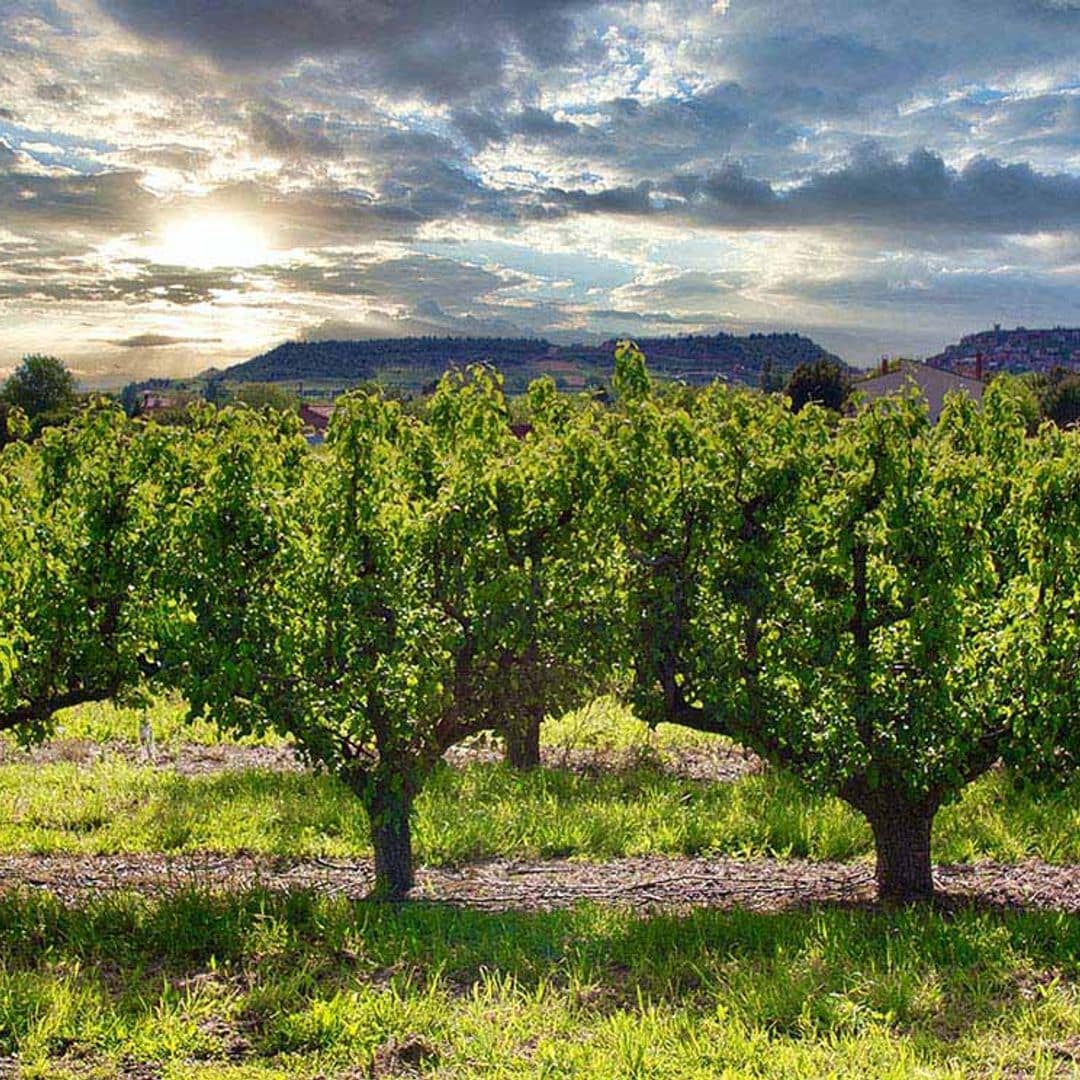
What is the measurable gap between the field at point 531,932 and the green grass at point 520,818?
0.04 m

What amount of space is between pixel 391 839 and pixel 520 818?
2328mm

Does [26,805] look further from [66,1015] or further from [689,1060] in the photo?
[689,1060]

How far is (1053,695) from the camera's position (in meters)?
8.99

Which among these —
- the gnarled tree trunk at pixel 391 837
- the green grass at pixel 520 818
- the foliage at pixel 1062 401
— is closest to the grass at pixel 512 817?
the green grass at pixel 520 818

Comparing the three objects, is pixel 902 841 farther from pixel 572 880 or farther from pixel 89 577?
pixel 89 577

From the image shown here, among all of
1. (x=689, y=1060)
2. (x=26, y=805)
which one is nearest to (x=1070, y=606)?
(x=689, y=1060)

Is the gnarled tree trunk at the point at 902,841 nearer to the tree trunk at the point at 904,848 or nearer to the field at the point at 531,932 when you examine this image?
the tree trunk at the point at 904,848

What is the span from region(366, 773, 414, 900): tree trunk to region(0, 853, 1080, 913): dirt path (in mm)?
271

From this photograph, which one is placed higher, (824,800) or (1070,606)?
(1070,606)

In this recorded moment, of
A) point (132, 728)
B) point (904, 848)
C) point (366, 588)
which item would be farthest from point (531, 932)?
point (132, 728)

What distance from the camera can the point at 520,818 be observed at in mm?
12352

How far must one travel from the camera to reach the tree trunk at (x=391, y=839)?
10.3 metres

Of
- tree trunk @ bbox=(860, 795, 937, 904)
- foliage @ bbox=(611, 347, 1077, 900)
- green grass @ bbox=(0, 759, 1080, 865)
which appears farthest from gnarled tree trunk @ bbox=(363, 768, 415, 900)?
tree trunk @ bbox=(860, 795, 937, 904)

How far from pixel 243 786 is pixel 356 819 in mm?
2136
